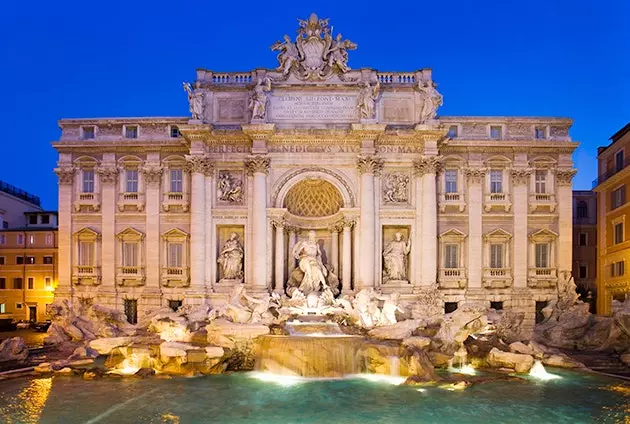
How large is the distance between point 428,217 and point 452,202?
1.90 meters

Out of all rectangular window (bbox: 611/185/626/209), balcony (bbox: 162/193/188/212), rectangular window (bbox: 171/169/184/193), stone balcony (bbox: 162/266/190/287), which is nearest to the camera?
stone balcony (bbox: 162/266/190/287)

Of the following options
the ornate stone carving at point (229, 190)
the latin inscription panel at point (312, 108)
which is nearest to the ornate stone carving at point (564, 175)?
the latin inscription panel at point (312, 108)

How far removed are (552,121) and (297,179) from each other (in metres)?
13.3

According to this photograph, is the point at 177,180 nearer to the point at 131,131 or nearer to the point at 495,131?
the point at 131,131

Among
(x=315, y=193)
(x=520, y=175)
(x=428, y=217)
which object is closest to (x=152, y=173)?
(x=315, y=193)

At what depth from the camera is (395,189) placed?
27.8 meters

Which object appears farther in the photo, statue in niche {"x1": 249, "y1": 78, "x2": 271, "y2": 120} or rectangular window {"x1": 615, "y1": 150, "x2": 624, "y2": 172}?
rectangular window {"x1": 615, "y1": 150, "x2": 624, "y2": 172}

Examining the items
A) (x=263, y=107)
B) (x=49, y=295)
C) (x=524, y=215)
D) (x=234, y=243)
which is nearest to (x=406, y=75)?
(x=263, y=107)

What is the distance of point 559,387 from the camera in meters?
17.8

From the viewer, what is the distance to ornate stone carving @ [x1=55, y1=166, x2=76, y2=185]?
94.9 ft

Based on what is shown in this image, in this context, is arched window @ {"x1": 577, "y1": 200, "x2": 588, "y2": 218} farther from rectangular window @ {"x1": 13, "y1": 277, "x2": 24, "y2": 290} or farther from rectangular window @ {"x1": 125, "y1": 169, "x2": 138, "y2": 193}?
rectangular window @ {"x1": 13, "y1": 277, "x2": 24, "y2": 290}

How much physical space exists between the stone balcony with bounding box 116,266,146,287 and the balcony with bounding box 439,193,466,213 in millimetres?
15568

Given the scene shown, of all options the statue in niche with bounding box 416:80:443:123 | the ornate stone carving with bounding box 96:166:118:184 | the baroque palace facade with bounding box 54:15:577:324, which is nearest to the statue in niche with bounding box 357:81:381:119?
the baroque palace facade with bounding box 54:15:577:324

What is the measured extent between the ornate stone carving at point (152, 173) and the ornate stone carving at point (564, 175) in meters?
20.2
